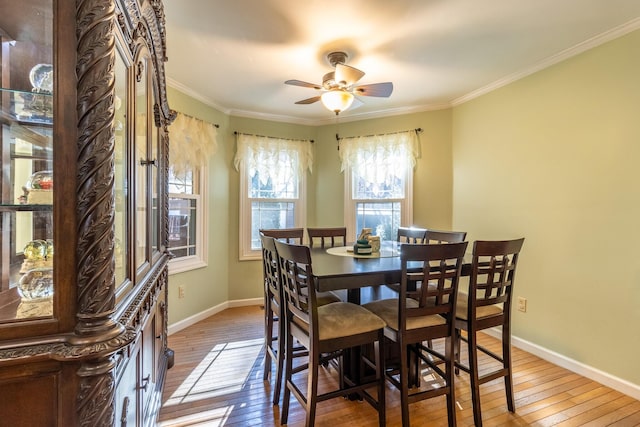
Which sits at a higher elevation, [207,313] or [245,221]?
[245,221]

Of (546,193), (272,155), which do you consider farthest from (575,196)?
(272,155)

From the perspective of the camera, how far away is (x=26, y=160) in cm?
84

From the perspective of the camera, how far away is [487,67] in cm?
276

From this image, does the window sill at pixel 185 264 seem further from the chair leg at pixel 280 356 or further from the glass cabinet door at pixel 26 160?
the glass cabinet door at pixel 26 160

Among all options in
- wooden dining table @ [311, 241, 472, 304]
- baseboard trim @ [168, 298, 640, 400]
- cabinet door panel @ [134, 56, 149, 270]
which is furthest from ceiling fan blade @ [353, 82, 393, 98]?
baseboard trim @ [168, 298, 640, 400]

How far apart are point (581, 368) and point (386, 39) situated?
2907mm

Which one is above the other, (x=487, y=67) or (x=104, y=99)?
(x=487, y=67)

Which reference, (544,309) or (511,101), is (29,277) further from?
(511,101)

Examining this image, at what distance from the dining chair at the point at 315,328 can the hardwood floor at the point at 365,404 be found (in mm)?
252

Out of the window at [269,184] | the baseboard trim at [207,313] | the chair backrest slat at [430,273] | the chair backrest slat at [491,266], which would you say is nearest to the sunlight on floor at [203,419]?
the chair backrest slat at [430,273]

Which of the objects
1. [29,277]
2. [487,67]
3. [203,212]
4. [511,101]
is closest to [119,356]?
[29,277]

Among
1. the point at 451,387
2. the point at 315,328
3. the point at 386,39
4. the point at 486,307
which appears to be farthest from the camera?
the point at 386,39

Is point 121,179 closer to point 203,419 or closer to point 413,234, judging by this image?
point 203,419

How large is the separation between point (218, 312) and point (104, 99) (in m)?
3.37
